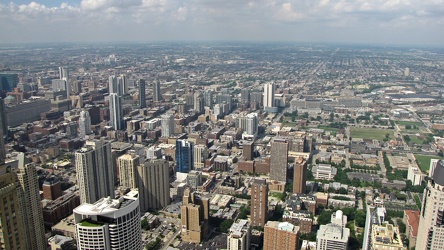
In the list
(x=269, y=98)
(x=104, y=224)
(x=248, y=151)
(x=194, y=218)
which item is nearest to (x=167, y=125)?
(x=248, y=151)

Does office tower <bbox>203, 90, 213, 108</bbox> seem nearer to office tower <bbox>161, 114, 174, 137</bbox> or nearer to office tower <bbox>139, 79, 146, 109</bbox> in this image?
office tower <bbox>139, 79, 146, 109</bbox>

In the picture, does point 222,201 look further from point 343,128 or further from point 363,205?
point 343,128

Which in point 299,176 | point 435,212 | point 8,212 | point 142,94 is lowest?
Result: point 299,176

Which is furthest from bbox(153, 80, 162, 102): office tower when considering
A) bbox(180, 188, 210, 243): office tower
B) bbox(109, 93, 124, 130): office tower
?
bbox(180, 188, 210, 243): office tower

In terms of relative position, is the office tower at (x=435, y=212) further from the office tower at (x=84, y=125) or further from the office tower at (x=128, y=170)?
the office tower at (x=84, y=125)

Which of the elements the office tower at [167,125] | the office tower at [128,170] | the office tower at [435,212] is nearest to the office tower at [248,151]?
the office tower at [167,125]

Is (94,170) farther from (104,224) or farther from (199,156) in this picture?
(104,224)

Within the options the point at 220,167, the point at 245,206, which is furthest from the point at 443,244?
the point at 220,167
